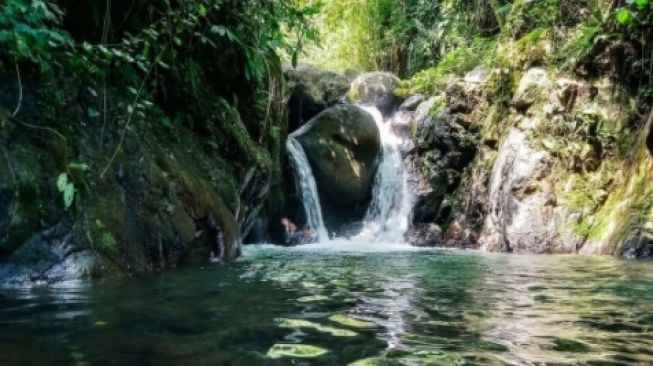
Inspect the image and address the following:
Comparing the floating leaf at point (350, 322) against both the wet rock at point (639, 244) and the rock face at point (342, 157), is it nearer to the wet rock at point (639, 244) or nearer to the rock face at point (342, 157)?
the wet rock at point (639, 244)

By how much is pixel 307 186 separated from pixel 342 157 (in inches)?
43.6

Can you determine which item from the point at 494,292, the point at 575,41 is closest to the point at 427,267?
the point at 494,292

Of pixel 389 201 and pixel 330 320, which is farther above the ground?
pixel 389 201

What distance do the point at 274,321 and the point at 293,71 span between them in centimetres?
1136

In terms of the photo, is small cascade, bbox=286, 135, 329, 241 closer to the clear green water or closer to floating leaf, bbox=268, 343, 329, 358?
the clear green water

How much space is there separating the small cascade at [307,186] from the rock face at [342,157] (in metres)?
0.22

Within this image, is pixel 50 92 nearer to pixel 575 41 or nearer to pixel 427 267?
pixel 427 267

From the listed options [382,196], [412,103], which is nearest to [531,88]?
[382,196]

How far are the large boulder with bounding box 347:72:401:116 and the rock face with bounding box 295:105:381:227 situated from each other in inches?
62.4

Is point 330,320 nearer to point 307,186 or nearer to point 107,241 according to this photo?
point 107,241

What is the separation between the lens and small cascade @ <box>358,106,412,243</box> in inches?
451

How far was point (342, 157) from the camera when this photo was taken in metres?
11.6

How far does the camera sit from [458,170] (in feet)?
35.8

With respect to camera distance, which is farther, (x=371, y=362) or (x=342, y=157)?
(x=342, y=157)
